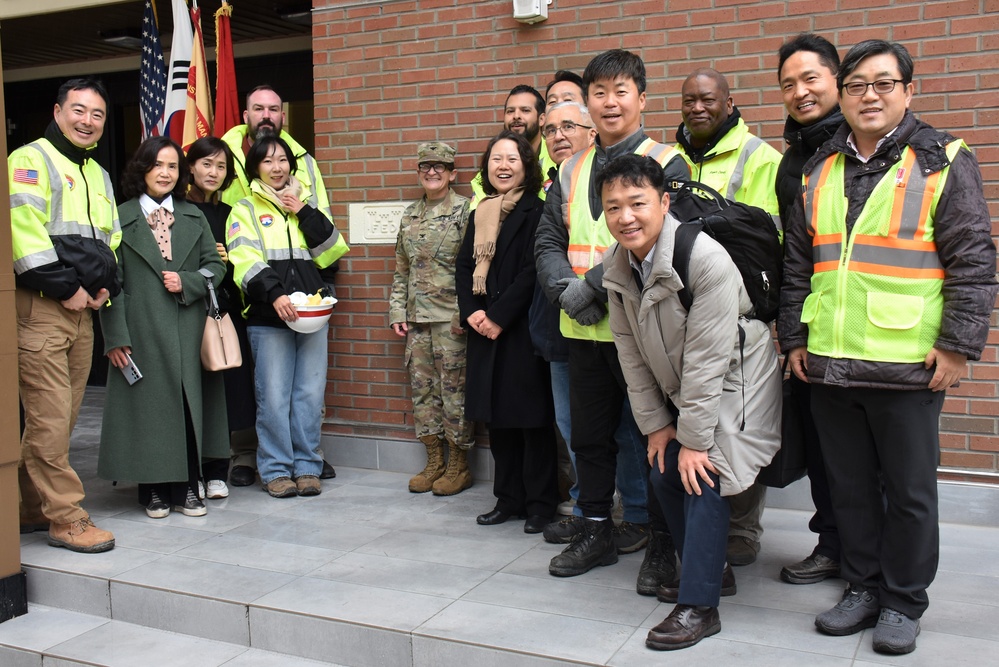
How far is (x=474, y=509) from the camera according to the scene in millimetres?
4883

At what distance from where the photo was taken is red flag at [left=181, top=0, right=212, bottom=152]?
20.7 ft

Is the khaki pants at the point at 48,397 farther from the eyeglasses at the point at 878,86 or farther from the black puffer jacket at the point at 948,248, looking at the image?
the eyeglasses at the point at 878,86

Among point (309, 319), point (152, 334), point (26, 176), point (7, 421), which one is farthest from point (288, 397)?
point (26, 176)

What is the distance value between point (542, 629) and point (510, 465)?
140 cm

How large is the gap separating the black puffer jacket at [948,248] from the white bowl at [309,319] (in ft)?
9.37

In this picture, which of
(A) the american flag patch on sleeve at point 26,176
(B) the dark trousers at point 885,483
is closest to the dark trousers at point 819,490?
(B) the dark trousers at point 885,483

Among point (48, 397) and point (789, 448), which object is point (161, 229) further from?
point (789, 448)

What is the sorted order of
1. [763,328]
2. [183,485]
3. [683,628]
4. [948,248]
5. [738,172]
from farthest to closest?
[183,485] → [738,172] → [763,328] → [683,628] → [948,248]

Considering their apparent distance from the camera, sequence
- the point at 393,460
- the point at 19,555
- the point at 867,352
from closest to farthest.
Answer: the point at 867,352
the point at 19,555
the point at 393,460

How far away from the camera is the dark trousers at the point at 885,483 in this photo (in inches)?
120

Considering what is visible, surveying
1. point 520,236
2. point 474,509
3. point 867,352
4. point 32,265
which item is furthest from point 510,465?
point 32,265

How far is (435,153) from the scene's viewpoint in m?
4.99

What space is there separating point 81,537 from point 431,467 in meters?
1.84

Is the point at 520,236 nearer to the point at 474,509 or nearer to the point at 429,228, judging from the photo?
the point at 429,228
